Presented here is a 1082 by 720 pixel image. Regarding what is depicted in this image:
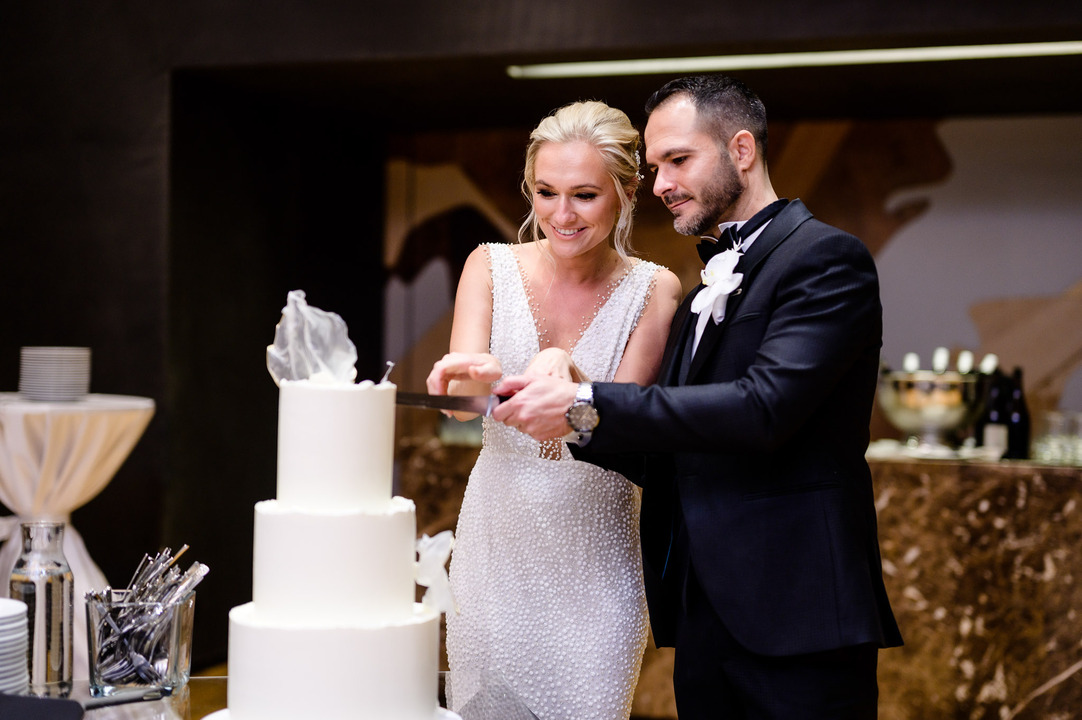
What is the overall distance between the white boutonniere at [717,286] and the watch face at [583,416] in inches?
12.1

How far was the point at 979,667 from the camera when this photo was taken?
4172 millimetres

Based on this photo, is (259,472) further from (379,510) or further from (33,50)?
(379,510)

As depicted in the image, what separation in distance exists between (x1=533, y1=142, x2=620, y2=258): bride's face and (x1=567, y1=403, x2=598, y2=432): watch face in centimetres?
59

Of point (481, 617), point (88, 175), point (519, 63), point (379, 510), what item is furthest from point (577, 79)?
point (379, 510)

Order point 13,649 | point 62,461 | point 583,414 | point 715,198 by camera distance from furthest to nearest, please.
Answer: point 62,461 → point 715,198 → point 583,414 → point 13,649

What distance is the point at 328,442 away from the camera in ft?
5.33

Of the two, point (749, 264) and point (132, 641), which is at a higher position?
point (749, 264)

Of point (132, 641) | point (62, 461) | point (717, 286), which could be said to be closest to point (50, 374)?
point (62, 461)

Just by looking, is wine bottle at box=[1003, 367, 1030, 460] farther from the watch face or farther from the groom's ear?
the watch face

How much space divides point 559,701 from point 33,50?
379 cm

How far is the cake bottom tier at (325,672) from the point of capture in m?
1.57

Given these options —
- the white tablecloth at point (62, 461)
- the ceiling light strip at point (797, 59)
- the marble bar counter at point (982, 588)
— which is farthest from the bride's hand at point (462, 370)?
the marble bar counter at point (982, 588)

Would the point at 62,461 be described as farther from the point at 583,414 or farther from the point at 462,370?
the point at 583,414

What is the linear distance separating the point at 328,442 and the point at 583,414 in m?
0.51
